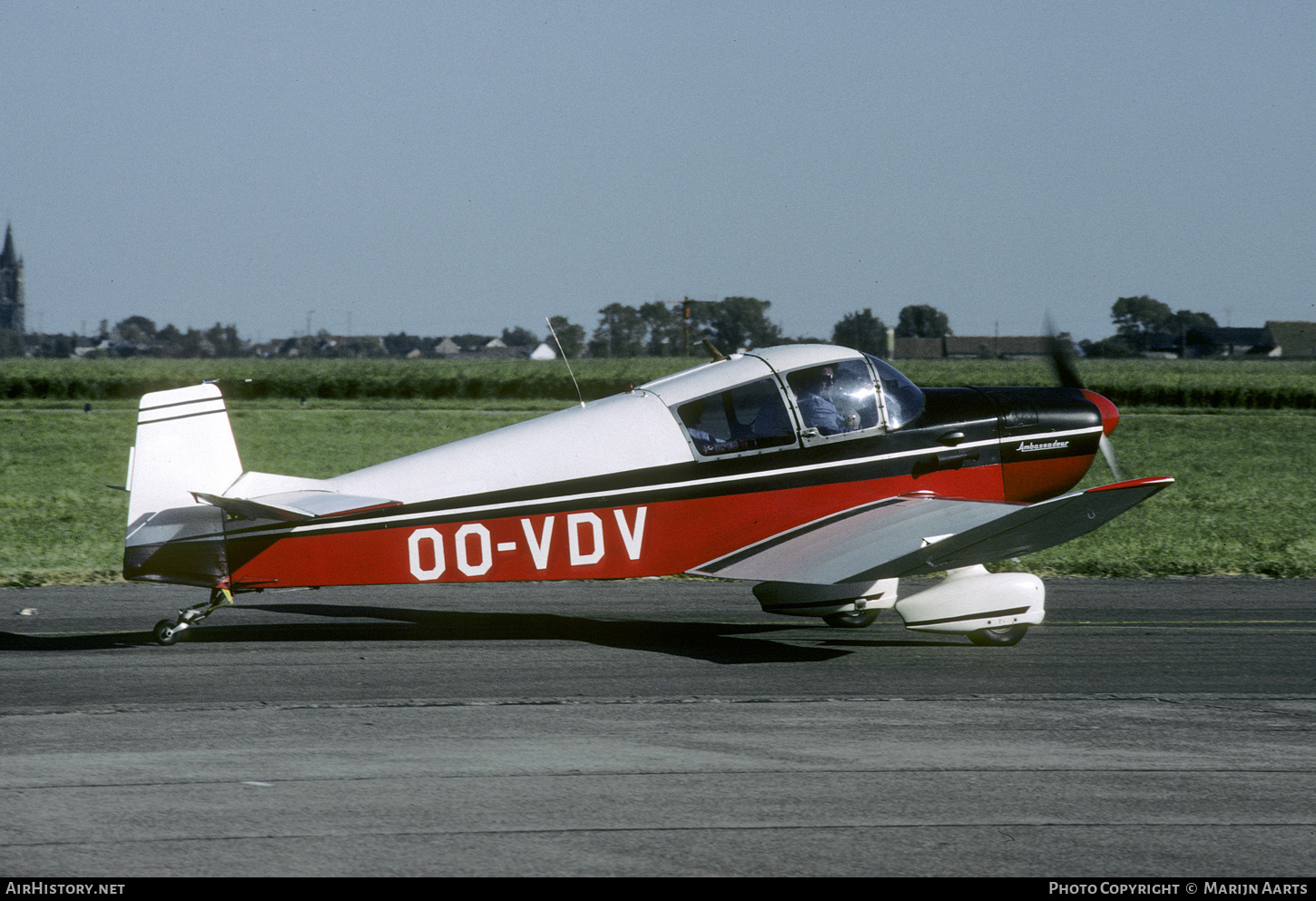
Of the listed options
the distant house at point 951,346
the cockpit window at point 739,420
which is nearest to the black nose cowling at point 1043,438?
the cockpit window at point 739,420

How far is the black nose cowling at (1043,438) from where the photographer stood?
9.41 m

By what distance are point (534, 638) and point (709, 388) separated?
7.38 feet

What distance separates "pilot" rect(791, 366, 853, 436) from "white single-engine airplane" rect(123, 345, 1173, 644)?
0.02 meters

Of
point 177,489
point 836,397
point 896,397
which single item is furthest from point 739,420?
point 177,489

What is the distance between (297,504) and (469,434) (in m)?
26.5

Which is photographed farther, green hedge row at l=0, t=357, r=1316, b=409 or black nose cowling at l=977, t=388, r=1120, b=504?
green hedge row at l=0, t=357, r=1316, b=409

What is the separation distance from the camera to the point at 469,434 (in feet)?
112

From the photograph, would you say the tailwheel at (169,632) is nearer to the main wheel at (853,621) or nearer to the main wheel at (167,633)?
the main wheel at (167,633)

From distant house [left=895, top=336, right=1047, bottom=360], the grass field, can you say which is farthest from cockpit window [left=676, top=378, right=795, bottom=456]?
distant house [left=895, top=336, right=1047, bottom=360]

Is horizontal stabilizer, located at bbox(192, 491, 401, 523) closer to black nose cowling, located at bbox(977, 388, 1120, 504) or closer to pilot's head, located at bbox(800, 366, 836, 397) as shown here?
pilot's head, located at bbox(800, 366, 836, 397)

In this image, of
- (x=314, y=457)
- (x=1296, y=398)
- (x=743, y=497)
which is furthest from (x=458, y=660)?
(x=1296, y=398)

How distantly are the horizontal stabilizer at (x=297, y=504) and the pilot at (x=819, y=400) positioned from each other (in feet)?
9.77

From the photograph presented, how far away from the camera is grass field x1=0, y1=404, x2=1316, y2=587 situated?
12.9 meters

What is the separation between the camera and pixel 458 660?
8039 millimetres
